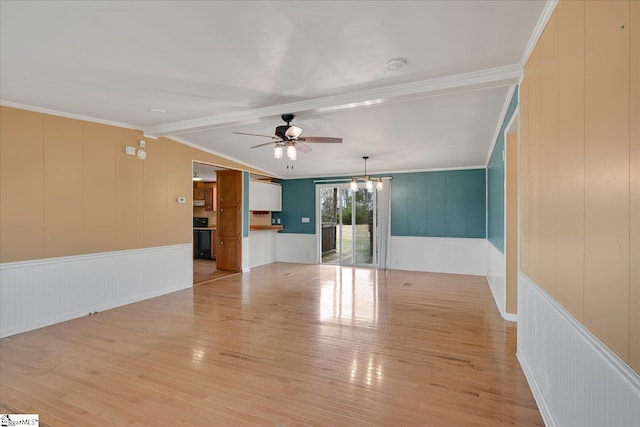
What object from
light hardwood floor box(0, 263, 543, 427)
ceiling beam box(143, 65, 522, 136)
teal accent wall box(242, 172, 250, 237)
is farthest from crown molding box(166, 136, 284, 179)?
light hardwood floor box(0, 263, 543, 427)

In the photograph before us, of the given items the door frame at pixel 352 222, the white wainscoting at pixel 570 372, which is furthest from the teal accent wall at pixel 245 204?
the white wainscoting at pixel 570 372

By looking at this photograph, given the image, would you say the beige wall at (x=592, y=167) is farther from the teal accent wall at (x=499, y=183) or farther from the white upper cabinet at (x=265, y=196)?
the white upper cabinet at (x=265, y=196)

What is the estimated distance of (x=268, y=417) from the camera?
7.14 feet

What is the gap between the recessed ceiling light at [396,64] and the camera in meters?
2.79

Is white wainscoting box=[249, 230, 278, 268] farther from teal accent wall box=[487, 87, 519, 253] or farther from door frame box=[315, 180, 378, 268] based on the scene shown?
teal accent wall box=[487, 87, 519, 253]

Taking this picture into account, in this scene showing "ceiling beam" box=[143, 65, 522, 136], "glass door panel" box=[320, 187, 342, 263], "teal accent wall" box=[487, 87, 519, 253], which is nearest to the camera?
"ceiling beam" box=[143, 65, 522, 136]

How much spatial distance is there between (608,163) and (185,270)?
616 cm

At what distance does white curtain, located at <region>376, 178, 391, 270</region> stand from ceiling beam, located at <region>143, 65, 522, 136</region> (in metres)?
4.50

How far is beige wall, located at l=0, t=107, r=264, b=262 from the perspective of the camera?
3.77 metres

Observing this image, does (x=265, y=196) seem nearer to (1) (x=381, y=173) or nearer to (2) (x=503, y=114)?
(1) (x=381, y=173)

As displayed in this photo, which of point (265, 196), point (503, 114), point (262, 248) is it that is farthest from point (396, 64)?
point (262, 248)

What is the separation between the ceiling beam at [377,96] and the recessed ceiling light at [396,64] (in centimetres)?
43

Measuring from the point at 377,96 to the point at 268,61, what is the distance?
50.5 inches

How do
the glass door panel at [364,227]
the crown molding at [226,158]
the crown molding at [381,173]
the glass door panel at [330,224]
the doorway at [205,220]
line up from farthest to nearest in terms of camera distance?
the doorway at [205,220]
the glass door panel at [330,224]
the glass door panel at [364,227]
the crown molding at [381,173]
the crown molding at [226,158]
